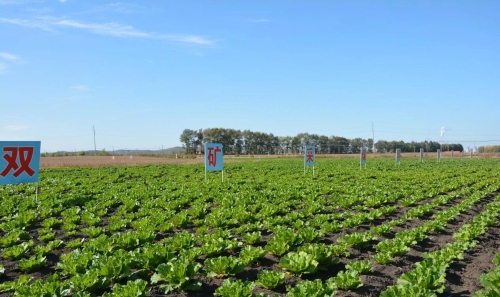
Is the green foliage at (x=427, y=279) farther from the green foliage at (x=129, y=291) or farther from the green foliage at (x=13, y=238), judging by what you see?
the green foliage at (x=13, y=238)

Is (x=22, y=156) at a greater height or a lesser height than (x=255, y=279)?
greater

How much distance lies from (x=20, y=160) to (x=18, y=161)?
0.08 m

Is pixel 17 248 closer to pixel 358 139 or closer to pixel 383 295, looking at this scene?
pixel 383 295

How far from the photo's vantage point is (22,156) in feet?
43.3

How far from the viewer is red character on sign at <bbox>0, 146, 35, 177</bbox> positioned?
12.8m

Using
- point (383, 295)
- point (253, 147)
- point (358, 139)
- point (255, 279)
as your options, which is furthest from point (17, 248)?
point (358, 139)

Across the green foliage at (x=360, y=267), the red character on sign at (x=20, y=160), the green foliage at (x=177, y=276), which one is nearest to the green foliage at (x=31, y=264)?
the green foliage at (x=177, y=276)

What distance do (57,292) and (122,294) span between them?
108 centimetres

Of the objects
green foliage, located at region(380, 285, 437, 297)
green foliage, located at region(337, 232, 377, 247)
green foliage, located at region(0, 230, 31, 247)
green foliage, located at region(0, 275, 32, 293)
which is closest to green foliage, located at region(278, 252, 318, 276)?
green foliage, located at region(380, 285, 437, 297)

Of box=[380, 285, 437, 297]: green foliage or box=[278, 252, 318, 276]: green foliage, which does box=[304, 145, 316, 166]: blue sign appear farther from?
box=[380, 285, 437, 297]: green foliage

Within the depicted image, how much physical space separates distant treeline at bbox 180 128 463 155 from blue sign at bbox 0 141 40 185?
9416 centimetres

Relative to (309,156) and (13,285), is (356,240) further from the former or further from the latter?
(309,156)

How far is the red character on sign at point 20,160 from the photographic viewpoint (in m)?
12.8

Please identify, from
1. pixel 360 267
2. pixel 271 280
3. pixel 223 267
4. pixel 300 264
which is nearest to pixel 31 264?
pixel 223 267
